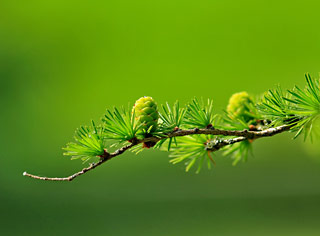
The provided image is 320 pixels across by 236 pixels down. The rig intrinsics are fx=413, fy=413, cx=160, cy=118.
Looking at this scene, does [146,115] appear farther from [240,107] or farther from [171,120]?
[240,107]

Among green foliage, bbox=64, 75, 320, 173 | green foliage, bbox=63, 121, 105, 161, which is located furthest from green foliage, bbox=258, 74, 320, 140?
green foliage, bbox=63, 121, 105, 161

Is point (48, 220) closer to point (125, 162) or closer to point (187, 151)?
point (125, 162)

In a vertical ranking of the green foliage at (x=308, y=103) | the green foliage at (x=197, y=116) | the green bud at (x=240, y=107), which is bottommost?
the green foliage at (x=308, y=103)

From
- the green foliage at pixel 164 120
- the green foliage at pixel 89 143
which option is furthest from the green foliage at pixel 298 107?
the green foliage at pixel 89 143

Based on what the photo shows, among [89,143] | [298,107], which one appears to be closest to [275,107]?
[298,107]

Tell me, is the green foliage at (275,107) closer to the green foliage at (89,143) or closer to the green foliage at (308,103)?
the green foliage at (308,103)

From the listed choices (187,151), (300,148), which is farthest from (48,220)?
(187,151)

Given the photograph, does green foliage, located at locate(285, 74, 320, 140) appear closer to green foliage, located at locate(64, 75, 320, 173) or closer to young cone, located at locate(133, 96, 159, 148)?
green foliage, located at locate(64, 75, 320, 173)

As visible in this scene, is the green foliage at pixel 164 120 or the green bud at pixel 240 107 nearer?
the green foliage at pixel 164 120

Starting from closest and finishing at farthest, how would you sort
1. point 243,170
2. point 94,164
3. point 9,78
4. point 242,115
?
1. point 94,164
2. point 242,115
3. point 243,170
4. point 9,78

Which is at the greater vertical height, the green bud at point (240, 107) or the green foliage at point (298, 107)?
the green bud at point (240, 107)

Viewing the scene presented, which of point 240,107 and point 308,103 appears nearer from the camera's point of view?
point 308,103
